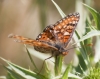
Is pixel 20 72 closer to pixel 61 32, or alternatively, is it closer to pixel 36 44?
pixel 36 44

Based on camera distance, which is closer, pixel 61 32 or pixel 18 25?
pixel 61 32

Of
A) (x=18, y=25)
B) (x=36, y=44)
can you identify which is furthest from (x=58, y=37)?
(x=18, y=25)

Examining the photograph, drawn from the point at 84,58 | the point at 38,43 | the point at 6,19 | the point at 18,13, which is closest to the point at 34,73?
the point at 38,43

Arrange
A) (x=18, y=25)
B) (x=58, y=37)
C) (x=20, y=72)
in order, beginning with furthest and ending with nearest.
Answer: (x=18, y=25) → (x=58, y=37) → (x=20, y=72)

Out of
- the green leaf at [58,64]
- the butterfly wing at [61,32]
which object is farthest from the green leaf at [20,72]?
the butterfly wing at [61,32]

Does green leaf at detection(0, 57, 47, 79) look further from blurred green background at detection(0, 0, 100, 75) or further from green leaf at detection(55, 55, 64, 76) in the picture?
blurred green background at detection(0, 0, 100, 75)

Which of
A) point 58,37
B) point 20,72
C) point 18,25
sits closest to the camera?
point 20,72

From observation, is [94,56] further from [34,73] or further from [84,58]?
[34,73]

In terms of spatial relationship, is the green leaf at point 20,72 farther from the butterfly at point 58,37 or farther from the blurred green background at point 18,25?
the blurred green background at point 18,25

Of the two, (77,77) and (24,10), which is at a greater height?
(24,10)
